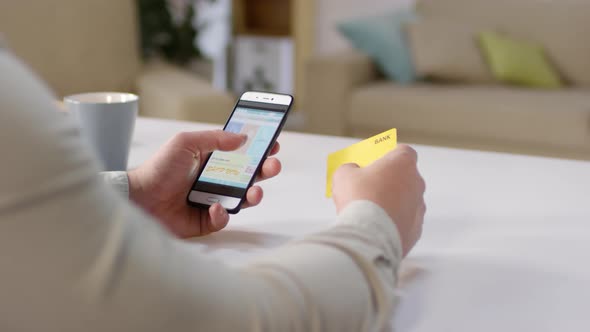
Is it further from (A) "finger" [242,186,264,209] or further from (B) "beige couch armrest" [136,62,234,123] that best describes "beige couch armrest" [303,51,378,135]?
(A) "finger" [242,186,264,209]

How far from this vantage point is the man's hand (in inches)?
31.7

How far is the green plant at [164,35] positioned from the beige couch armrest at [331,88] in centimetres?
57

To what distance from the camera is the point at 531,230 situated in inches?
33.0

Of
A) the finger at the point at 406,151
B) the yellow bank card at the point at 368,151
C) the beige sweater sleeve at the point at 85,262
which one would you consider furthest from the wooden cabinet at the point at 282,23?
the beige sweater sleeve at the point at 85,262

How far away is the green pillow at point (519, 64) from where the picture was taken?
10.3ft

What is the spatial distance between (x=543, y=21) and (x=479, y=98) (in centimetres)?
67

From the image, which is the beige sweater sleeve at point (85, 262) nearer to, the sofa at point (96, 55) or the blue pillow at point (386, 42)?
the sofa at point (96, 55)

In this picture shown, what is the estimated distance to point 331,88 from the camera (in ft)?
10.4

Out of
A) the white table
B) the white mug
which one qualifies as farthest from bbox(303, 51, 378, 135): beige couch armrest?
the white mug

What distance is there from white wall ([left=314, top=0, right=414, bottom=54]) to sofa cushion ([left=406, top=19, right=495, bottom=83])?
1.09 metres

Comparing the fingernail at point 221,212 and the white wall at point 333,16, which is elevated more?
the fingernail at point 221,212

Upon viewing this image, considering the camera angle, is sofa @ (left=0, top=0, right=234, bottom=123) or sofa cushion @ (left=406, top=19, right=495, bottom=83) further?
sofa cushion @ (left=406, top=19, right=495, bottom=83)

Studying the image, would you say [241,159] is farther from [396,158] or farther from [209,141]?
[396,158]


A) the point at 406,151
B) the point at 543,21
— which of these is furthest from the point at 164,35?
the point at 406,151
